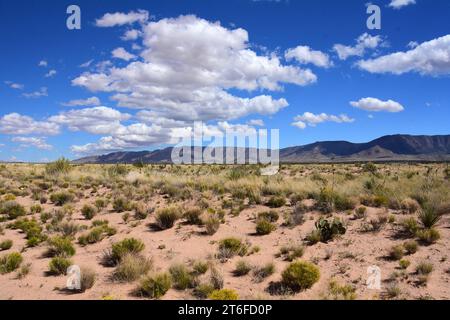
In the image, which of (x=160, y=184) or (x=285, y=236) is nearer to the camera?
(x=285, y=236)

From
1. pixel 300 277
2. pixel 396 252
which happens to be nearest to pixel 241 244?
pixel 300 277

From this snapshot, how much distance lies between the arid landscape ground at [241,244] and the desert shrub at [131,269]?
0.02m

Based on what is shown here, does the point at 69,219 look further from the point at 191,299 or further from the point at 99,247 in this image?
the point at 191,299

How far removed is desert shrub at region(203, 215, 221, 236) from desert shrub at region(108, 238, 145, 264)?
2.32 m

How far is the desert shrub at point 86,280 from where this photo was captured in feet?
28.5

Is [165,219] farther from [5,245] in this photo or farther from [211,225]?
[5,245]

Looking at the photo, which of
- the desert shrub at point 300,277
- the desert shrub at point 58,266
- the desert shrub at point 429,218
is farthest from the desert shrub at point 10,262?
the desert shrub at point 429,218

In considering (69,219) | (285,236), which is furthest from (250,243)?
(69,219)

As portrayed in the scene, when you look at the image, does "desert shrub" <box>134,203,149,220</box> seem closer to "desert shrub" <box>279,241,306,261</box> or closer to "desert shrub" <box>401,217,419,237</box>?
"desert shrub" <box>279,241,306,261</box>

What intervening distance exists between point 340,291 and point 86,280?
5.34 m

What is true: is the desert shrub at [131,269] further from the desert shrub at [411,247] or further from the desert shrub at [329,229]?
the desert shrub at [411,247]

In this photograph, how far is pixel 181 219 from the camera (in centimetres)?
1462

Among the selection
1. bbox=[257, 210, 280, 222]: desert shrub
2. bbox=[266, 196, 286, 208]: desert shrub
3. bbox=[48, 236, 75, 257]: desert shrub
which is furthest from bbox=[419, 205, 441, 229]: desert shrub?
bbox=[48, 236, 75, 257]: desert shrub

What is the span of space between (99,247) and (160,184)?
10.7 metres
